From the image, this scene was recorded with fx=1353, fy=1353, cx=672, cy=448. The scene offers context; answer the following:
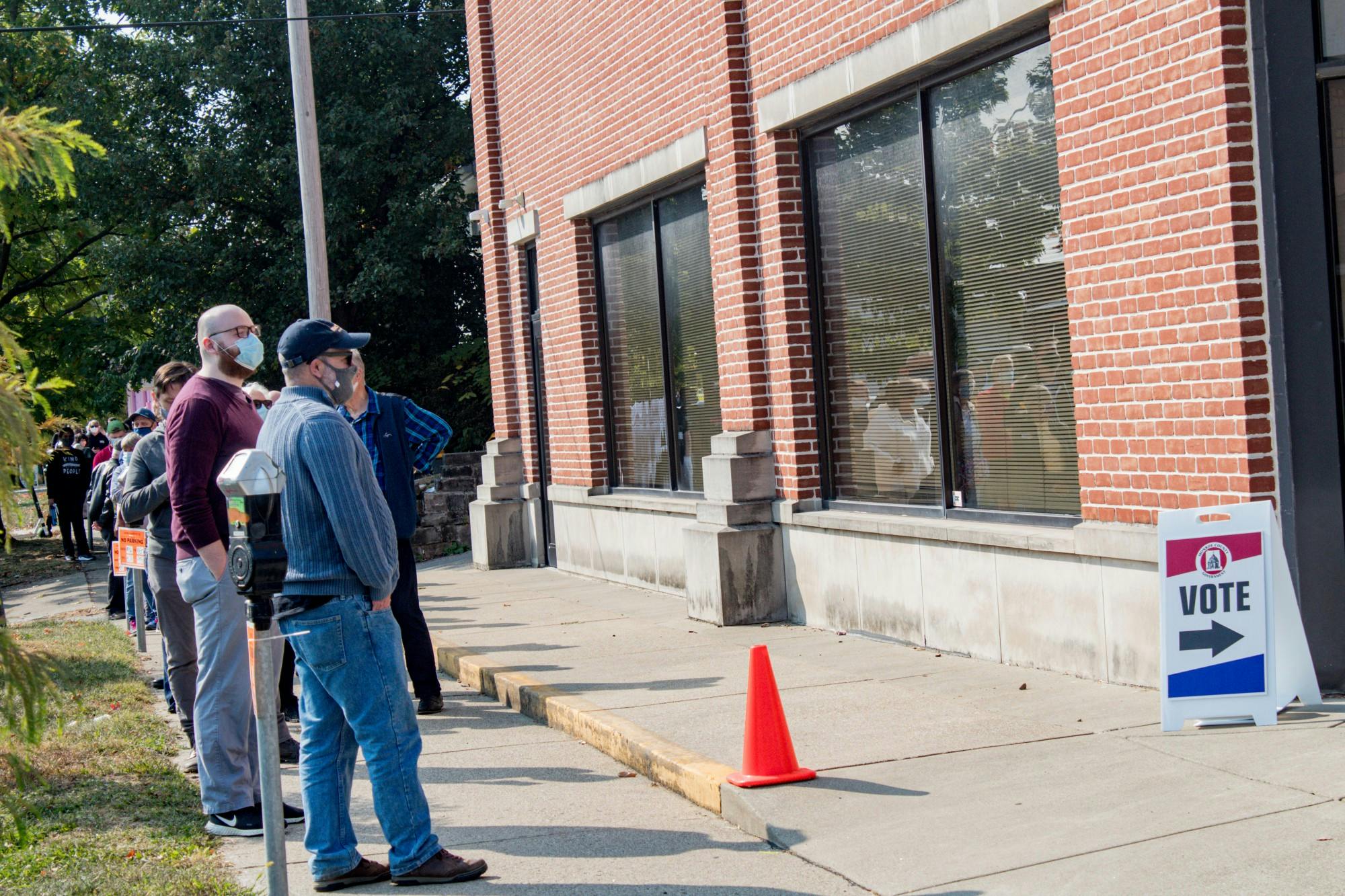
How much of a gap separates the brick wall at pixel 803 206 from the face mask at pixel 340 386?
3.85 metres

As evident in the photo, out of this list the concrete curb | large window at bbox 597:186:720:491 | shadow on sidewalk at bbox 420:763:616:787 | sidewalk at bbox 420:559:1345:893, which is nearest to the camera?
sidewalk at bbox 420:559:1345:893

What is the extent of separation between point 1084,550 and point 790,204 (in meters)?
3.91

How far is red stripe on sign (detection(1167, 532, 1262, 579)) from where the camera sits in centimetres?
579

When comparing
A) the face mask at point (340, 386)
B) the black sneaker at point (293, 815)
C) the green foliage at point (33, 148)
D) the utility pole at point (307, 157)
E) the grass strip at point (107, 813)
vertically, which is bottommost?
the black sneaker at point (293, 815)

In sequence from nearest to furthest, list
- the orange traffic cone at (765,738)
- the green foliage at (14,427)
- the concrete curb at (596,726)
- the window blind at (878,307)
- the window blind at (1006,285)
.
A: the green foliage at (14,427)
the orange traffic cone at (765,738)
the concrete curb at (596,726)
the window blind at (1006,285)
the window blind at (878,307)

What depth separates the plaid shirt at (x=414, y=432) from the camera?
7848 millimetres

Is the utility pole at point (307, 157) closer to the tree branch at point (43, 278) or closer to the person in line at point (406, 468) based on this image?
the person in line at point (406, 468)

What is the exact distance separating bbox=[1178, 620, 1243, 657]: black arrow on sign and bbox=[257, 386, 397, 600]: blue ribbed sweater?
11.2 ft

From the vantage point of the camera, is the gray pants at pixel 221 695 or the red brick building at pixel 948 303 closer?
the gray pants at pixel 221 695

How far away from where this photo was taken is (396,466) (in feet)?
25.8

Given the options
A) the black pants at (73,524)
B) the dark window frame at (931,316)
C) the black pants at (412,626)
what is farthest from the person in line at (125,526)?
the black pants at (73,524)

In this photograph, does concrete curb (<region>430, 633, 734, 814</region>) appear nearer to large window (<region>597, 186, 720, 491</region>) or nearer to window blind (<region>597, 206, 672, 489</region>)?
large window (<region>597, 186, 720, 491</region>)

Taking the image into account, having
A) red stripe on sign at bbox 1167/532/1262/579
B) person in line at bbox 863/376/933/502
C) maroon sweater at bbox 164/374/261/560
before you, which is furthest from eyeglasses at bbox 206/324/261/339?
person in line at bbox 863/376/933/502

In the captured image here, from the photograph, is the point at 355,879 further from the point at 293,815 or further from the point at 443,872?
the point at 293,815
